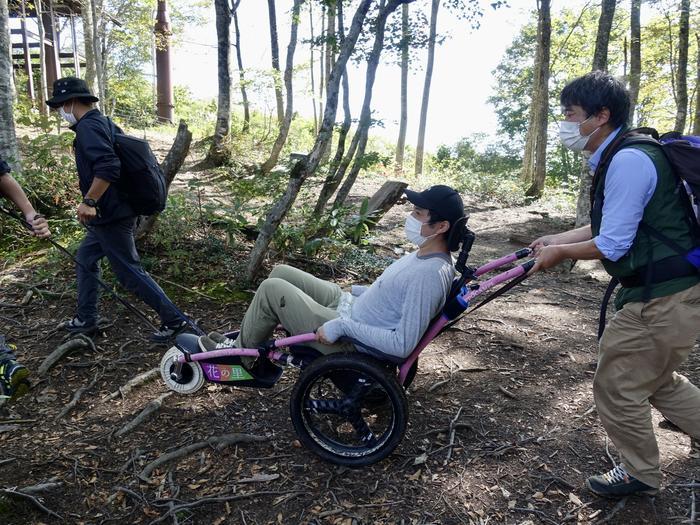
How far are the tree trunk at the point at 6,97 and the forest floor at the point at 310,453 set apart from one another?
292 cm

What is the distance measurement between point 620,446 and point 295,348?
1845 mm

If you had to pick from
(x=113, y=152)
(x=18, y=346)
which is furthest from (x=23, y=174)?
(x=113, y=152)

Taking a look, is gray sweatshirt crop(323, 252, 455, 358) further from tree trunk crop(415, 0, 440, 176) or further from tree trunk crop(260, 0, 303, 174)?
tree trunk crop(415, 0, 440, 176)

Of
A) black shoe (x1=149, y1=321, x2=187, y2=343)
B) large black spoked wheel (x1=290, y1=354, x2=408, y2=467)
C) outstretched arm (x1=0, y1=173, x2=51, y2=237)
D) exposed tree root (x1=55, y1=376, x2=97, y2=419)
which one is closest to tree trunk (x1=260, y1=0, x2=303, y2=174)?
black shoe (x1=149, y1=321, x2=187, y2=343)

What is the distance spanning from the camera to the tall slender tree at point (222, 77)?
1032 cm

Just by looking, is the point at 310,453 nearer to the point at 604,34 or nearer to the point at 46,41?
the point at 604,34

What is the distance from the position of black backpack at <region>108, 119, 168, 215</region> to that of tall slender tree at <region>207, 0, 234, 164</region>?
7614 mm

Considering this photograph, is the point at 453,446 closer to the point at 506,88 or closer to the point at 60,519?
the point at 60,519

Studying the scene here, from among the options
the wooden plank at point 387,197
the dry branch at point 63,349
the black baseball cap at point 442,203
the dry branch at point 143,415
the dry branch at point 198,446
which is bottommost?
the dry branch at point 198,446

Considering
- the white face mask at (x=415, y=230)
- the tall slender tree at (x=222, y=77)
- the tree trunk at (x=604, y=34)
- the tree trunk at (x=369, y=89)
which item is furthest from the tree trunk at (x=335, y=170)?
the tall slender tree at (x=222, y=77)

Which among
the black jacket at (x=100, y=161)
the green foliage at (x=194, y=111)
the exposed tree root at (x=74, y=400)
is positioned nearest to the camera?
the exposed tree root at (x=74, y=400)

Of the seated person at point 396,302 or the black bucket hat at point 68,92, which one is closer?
the seated person at point 396,302

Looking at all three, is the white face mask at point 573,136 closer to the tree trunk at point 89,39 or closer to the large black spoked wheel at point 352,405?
the large black spoked wheel at point 352,405

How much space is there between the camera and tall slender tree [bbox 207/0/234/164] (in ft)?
33.9
